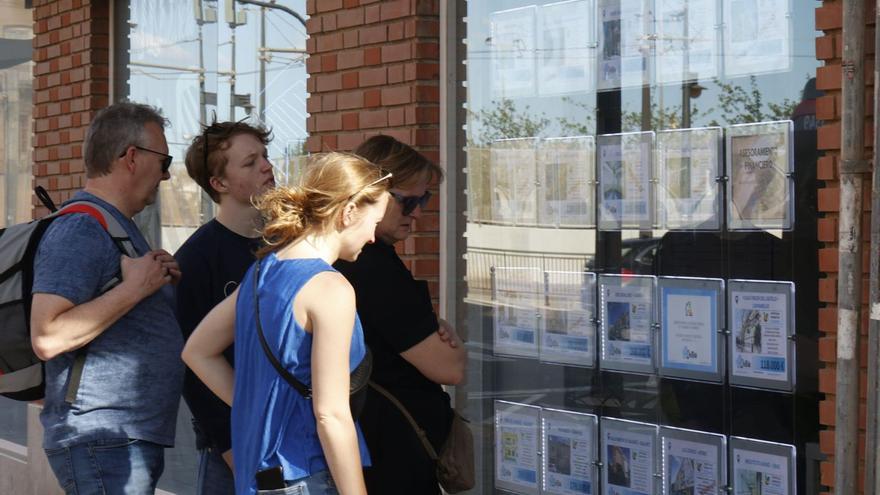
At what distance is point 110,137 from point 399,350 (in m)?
1.18

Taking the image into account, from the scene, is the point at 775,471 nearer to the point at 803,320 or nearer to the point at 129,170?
the point at 803,320

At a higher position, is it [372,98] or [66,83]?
[66,83]

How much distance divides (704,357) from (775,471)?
445 mm

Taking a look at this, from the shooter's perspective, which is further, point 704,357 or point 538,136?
point 538,136

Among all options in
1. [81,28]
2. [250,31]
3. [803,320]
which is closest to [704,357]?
[803,320]

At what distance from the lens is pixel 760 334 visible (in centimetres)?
407

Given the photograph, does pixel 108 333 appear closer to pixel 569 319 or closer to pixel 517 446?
pixel 569 319

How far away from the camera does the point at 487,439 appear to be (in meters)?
5.12

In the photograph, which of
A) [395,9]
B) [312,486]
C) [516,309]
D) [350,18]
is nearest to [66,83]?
[350,18]

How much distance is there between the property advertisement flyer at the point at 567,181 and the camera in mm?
4620

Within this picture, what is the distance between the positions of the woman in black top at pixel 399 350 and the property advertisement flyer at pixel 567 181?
127 cm

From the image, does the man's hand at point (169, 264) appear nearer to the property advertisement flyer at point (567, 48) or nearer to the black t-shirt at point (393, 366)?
the black t-shirt at point (393, 366)

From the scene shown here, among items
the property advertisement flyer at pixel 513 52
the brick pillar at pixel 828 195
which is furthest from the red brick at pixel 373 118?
the brick pillar at pixel 828 195

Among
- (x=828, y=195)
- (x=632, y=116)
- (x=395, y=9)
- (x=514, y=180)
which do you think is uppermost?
(x=395, y=9)
